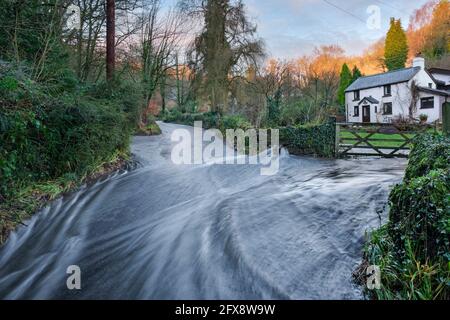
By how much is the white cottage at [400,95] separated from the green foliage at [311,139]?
1945cm

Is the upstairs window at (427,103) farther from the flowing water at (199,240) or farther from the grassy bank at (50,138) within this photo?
the grassy bank at (50,138)

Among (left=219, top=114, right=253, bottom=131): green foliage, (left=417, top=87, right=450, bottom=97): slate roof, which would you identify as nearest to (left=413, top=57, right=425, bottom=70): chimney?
(left=417, top=87, right=450, bottom=97): slate roof

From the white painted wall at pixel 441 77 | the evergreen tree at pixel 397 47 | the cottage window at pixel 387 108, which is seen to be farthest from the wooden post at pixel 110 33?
the evergreen tree at pixel 397 47

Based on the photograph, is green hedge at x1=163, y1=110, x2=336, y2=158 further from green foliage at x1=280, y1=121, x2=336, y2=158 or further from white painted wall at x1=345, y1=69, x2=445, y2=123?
white painted wall at x1=345, y1=69, x2=445, y2=123

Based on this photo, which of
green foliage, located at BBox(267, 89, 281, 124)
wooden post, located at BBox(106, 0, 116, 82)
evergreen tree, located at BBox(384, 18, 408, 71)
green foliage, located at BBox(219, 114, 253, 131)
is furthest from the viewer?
evergreen tree, located at BBox(384, 18, 408, 71)

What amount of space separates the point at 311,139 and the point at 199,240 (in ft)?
36.2

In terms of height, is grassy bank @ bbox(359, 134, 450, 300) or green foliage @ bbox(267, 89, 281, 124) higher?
green foliage @ bbox(267, 89, 281, 124)

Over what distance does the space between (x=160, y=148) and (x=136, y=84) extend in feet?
12.8

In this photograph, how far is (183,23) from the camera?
27.5 m

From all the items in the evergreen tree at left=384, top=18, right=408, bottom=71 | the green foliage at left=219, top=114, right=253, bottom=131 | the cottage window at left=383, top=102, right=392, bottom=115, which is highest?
the evergreen tree at left=384, top=18, right=408, bottom=71

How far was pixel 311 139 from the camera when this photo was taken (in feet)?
49.6

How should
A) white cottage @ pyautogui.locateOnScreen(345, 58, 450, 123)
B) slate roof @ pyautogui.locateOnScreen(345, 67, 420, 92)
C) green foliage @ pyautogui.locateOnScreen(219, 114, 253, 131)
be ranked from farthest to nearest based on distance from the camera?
slate roof @ pyautogui.locateOnScreen(345, 67, 420, 92)
white cottage @ pyautogui.locateOnScreen(345, 58, 450, 123)
green foliage @ pyautogui.locateOnScreen(219, 114, 253, 131)

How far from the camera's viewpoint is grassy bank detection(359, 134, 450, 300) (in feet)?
10.1

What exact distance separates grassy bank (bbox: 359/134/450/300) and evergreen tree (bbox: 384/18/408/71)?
47.5 metres
